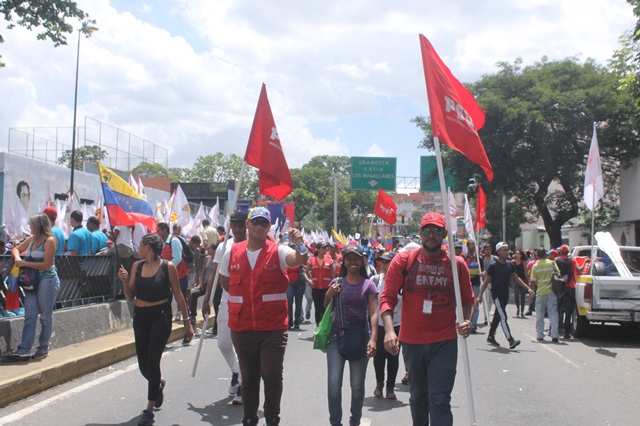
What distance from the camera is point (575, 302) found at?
14062 mm

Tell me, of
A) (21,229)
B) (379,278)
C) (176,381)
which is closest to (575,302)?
(379,278)

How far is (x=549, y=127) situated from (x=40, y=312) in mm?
25074

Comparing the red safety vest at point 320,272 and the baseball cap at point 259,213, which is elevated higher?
the baseball cap at point 259,213

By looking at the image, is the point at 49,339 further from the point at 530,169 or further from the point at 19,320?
the point at 530,169

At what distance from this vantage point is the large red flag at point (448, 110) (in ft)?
19.6

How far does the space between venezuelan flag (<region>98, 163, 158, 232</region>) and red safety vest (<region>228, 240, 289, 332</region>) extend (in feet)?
16.8

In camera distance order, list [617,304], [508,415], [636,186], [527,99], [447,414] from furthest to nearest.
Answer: [527,99], [636,186], [617,304], [508,415], [447,414]

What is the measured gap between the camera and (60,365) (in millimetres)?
7922

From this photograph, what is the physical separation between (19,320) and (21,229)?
1130cm

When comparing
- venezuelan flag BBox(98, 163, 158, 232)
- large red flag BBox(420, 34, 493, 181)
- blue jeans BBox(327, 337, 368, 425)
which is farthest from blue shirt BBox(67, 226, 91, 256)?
large red flag BBox(420, 34, 493, 181)

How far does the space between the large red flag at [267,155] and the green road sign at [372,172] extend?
97.1ft

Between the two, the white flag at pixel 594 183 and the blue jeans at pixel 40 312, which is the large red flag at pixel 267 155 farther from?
the white flag at pixel 594 183

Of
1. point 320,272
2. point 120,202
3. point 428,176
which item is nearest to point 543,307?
point 320,272

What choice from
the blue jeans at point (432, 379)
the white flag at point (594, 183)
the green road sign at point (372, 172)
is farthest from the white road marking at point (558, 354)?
the green road sign at point (372, 172)
